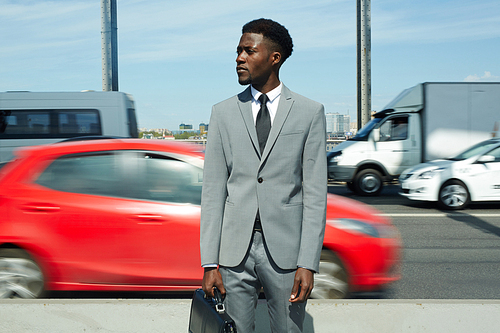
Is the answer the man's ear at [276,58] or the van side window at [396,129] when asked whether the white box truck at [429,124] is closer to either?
the van side window at [396,129]

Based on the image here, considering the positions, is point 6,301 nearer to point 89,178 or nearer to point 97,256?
point 97,256

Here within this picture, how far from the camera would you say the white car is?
9.87 meters

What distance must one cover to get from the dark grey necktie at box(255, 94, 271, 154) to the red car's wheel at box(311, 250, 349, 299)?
2172mm

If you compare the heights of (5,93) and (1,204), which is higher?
(5,93)

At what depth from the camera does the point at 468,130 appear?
13000 millimetres

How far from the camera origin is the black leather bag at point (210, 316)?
6.23 ft

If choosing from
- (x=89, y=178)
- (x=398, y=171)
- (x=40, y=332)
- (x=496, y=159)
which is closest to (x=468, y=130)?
(x=398, y=171)

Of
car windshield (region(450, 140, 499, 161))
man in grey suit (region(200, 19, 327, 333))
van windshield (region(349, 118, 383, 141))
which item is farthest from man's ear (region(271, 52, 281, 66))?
van windshield (region(349, 118, 383, 141))

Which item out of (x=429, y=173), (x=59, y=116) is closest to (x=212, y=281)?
(x=429, y=173)

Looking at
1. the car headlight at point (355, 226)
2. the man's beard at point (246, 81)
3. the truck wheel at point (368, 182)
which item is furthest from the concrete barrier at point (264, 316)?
the truck wheel at point (368, 182)

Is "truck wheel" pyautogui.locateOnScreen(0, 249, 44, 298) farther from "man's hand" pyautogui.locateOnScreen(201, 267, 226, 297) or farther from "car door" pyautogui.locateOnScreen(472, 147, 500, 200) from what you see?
"car door" pyautogui.locateOnScreen(472, 147, 500, 200)

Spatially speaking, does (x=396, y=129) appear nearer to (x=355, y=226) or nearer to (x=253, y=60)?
(x=355, y=226)

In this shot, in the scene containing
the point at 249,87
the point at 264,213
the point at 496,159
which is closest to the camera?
the point at 264,213

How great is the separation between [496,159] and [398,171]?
298cm
